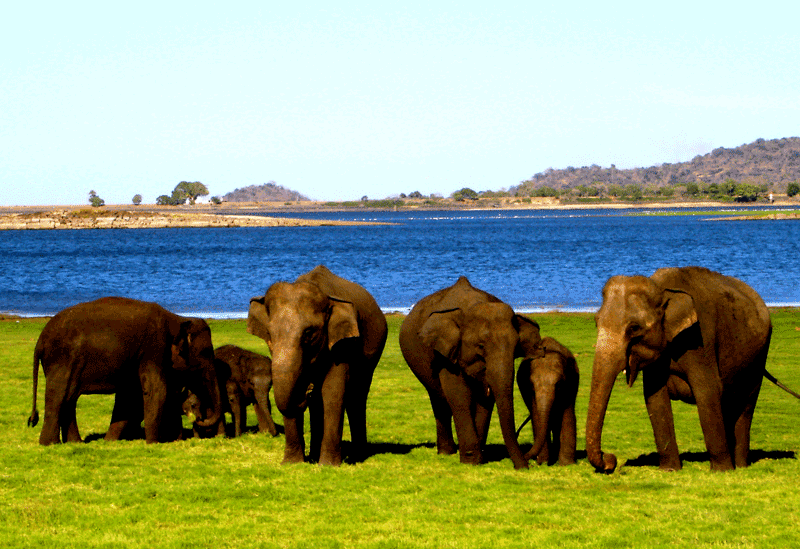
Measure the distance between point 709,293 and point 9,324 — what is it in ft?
102

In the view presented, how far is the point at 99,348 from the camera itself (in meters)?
15.4

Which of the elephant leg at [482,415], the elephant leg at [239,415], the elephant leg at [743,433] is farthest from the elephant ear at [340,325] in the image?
the elephant leg at [743,433]

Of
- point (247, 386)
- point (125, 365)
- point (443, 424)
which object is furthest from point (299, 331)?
point (247, 386)

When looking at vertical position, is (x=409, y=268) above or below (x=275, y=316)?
below

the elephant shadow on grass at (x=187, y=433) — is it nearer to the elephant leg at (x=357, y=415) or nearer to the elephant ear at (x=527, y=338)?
the elephant leg at (x=357, y=415)

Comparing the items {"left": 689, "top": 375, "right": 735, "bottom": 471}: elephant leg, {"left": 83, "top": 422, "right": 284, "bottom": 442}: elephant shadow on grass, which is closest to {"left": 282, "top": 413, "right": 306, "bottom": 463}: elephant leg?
{"left": 83, "top": 422, "right": 284, "bottom": 442}: elephant shadow on grass

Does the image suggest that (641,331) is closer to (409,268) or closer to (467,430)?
(467,430)

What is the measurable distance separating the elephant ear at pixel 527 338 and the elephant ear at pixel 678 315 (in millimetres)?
1841

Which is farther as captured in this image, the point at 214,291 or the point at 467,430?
the point at 214,291

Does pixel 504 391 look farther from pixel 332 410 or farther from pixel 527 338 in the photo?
pixel 332 410

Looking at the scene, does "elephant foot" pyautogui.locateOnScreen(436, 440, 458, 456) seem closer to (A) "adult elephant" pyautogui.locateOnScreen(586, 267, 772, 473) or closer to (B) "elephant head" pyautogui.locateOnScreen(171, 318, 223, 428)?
(A) "adult elephant" pyautogui.locateOnScreen(586, 267, 772, 473)

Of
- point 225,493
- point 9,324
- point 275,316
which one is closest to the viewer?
point 225,493

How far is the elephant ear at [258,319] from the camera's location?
14.0 m

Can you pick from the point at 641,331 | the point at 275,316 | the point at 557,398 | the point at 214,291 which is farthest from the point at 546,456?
the point at 214,291
